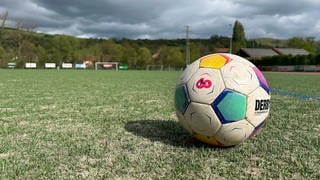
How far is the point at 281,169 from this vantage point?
331 centimetres

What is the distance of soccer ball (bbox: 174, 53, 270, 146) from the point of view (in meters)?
3.82

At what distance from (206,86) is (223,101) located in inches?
10.6

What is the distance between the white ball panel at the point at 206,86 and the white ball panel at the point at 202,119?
0.27ft

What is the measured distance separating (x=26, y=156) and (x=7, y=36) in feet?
248

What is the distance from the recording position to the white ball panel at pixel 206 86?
3844mm

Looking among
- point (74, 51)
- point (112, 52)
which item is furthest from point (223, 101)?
point (112, 52)

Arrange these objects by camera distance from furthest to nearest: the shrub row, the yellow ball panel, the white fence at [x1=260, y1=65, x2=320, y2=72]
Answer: the shrub row < the white fence at [x1=260, y1=65, x2=320, y2=72] < the yellow ball panel

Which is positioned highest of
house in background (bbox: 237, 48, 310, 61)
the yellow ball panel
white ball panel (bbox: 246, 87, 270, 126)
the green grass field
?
house in background (bbox: 237, 48, 310, 61)

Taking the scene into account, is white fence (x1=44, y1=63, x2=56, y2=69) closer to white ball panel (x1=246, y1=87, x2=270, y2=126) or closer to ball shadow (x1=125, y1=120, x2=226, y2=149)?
ball shadow (x1=125, y1=120, x2=226, y2=149)

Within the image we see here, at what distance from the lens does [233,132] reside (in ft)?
12.7

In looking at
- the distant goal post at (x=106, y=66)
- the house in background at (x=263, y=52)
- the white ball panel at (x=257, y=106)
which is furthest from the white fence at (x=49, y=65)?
the white ball panel at (x=257, y=106)

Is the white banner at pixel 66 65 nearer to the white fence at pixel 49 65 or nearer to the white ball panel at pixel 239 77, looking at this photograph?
the white fence at pixel 49 65

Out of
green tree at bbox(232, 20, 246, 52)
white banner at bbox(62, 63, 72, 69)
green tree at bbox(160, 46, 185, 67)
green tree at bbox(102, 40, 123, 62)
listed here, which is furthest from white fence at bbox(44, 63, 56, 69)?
green tree at bbox(232, 20, 246, 52)

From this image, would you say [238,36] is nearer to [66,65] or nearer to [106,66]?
[106,66]
